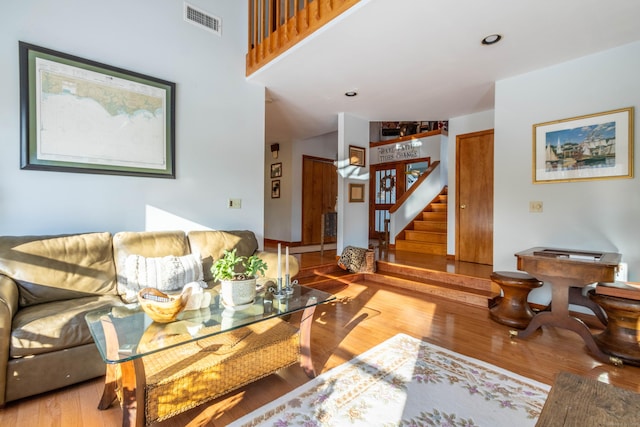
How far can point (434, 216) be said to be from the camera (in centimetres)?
621

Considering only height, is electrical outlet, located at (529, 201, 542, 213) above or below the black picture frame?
below

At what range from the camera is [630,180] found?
2699 millimetres

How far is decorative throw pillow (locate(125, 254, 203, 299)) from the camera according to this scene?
2252mm

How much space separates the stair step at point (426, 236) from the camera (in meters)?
5.69

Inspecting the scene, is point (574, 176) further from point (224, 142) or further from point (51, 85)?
point (51, 85)

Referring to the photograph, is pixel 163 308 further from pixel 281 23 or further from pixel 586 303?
pixel 586 303

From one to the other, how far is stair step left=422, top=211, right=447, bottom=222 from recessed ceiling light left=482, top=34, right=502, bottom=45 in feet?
12.5

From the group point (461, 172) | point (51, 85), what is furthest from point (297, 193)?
point (51, 85)

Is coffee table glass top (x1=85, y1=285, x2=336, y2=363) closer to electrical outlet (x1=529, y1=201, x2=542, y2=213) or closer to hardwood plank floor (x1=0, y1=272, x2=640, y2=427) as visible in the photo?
hardwood plank floor (x1=0, y1=272, x2=640, y2=427)

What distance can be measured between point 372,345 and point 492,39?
279 cm

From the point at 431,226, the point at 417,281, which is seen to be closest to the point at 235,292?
the point at 417,281

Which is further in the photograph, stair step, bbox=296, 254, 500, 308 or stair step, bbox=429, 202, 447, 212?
stair step, bbox=429, 202, 447, 212

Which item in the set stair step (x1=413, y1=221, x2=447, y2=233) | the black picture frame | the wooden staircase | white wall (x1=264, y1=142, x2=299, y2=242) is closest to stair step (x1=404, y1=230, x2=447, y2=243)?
the wooden staircase

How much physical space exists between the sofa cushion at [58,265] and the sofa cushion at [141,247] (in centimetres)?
6
